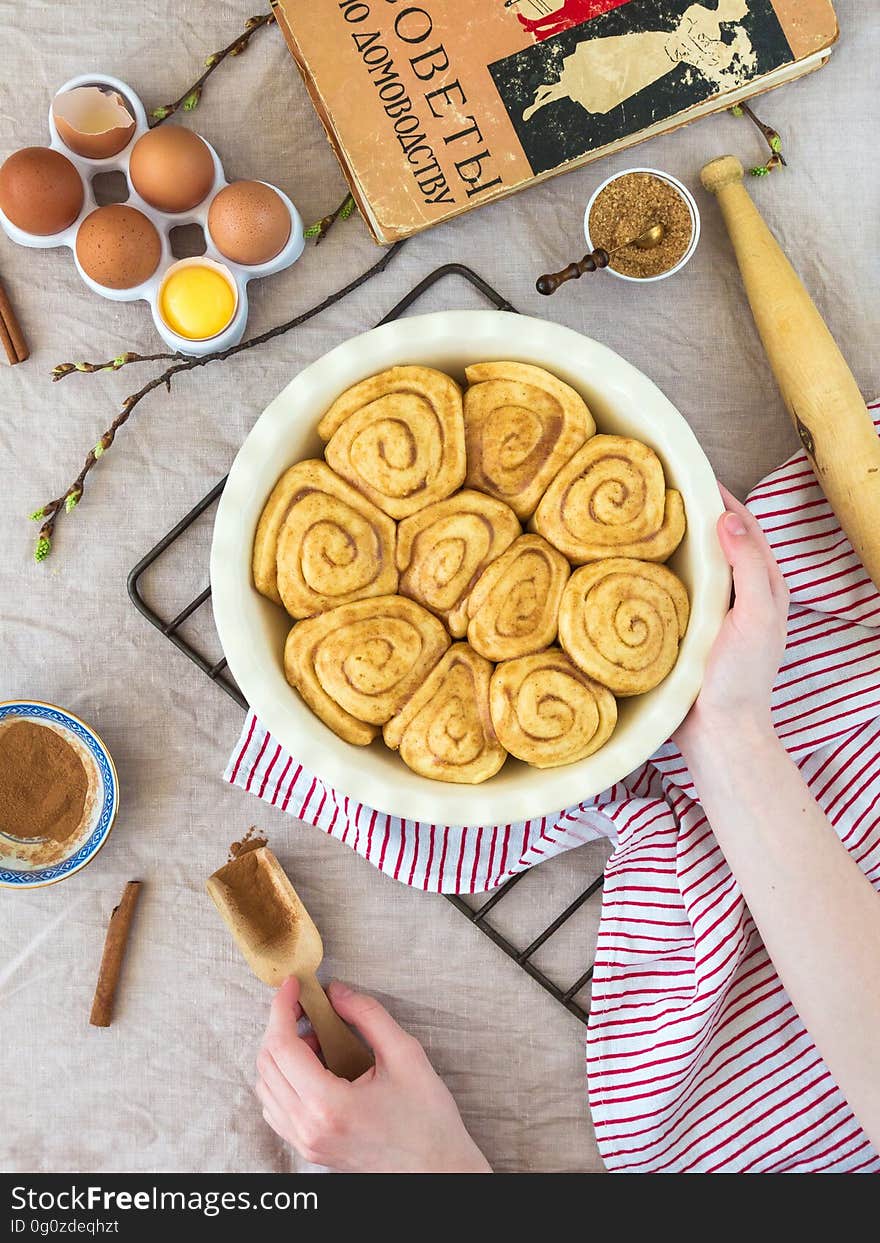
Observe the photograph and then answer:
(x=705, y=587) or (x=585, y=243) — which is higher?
(x=585, y=243)

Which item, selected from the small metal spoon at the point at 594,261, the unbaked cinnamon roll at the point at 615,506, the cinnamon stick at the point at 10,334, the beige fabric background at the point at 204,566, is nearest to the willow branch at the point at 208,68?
the beige fabric background at the point at 204,566

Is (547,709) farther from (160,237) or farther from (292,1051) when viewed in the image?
(160,237)

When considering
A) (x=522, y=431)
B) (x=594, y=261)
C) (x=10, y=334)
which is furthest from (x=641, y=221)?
(x=10, y=334)

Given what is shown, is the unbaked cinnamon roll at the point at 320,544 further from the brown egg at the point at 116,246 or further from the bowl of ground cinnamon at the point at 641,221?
the bowl of ground cinnamon at the point at 641,221

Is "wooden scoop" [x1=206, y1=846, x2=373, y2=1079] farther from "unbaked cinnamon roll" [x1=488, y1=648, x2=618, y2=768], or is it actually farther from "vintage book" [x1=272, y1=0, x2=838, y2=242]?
"vintage book" [x1=272, y1=0, x2=838, y2=242]

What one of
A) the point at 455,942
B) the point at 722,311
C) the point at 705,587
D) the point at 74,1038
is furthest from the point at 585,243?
the point at 74,1038
